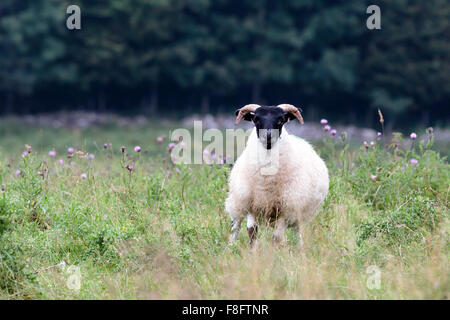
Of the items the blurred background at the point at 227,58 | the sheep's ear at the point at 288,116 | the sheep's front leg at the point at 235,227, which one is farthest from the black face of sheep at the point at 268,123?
the blurred background at the point at 227,58

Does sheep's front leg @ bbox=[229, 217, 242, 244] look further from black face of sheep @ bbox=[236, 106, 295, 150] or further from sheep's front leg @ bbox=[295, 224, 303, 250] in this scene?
black face of sheep @ bbox=[236, 106, 295, 150]

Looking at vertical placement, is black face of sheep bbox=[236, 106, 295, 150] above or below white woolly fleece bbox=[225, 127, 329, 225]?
above

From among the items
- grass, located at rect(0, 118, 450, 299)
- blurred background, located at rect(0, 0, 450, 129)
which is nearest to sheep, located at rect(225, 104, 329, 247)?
grass, located at rect(0, 118, 450, 299)

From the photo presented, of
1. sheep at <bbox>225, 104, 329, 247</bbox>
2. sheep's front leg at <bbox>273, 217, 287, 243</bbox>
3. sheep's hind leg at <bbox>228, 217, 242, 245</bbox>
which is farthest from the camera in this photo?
sheep's hind leg at <bbox>228, 217, 242, 245</bbox>

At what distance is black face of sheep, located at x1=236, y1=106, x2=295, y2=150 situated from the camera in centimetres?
663

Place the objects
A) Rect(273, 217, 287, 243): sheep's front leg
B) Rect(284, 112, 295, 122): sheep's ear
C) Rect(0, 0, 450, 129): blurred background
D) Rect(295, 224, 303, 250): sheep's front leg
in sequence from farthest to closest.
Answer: Rect(0, 0, 450, 129): blurred background, Rect(284, 112, 295, 122): sheep's ear, Rect(273, 217, 287, 243): sheep's front leg, Rect(295, 224, 303, 250): sheep's front leg

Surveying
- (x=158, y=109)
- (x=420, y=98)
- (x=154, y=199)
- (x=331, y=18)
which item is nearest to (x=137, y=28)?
(x=158, y=109)

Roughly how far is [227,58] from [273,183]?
40113 mm

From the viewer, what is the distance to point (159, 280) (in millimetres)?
5414

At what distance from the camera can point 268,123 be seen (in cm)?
664

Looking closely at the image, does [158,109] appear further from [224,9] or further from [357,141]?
[357,141]

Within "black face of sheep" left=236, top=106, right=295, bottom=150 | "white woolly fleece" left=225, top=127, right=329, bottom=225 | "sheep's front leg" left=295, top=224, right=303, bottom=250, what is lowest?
"sheep's front leg" left=295, top=224, right=303, bottom=250

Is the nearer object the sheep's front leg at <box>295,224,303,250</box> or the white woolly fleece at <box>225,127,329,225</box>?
the sheep's front leg at <box>295,224,303,250</box>

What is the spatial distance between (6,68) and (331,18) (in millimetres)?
23451
